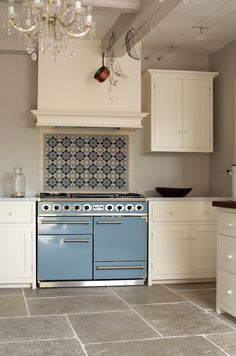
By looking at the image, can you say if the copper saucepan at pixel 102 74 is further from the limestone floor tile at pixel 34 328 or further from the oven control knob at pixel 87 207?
the limestone floor tile at pixel 34 328

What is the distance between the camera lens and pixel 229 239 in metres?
3.75

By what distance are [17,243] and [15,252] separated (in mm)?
90

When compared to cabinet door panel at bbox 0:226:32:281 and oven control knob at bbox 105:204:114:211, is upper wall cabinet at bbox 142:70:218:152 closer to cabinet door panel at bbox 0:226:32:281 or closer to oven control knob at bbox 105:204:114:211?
oven control knob at bbox 105:204:114:211

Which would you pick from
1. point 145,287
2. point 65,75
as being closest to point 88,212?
point 145,287

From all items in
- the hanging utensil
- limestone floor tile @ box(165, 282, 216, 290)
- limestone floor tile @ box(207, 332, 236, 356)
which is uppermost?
the hanging utensil

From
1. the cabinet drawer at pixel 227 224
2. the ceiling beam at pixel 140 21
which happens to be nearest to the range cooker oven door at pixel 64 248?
the cabinet drawer at pixel 227 224

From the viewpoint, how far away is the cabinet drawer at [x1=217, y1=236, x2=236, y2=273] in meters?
3.68

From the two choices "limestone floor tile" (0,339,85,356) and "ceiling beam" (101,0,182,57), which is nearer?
"limestone floor tile" (0,339,85,356)

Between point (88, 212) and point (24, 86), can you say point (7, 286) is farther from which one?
point (24, 86)

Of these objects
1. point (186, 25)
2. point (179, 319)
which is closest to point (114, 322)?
point (179, 319)

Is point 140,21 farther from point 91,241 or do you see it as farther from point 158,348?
point 158,348

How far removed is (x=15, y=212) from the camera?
484 centimetres

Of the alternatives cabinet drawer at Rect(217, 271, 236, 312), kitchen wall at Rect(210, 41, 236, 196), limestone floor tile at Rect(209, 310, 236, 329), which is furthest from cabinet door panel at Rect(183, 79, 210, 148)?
limestone floor tile at Rect(209, 310, 236, 329)

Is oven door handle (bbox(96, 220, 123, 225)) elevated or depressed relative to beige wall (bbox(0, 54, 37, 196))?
depressed
